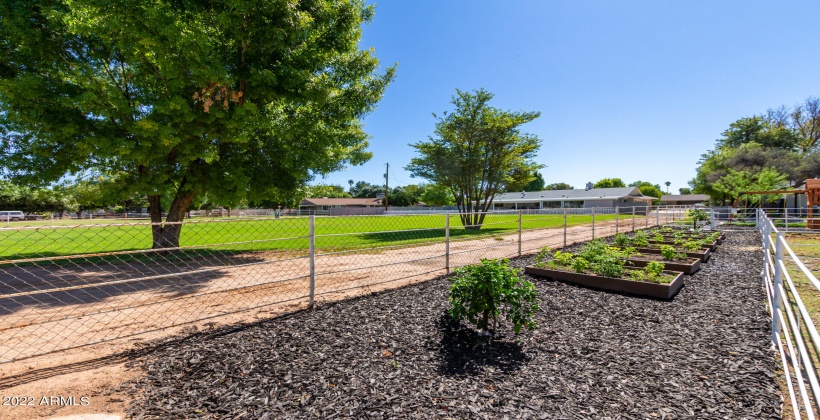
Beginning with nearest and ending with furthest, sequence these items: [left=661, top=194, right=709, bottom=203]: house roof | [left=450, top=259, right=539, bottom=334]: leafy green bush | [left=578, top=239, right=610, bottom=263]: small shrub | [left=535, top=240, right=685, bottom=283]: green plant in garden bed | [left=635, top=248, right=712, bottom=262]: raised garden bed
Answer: [left=450, top=259, right=539, bottom=334]: leafy green bush < [left=535, top=240, right=685, bottom=283]: green plant in garden bed < [left=578, top=239, right=610, bottom=263]: small shrub < [left=635, top=248, right=712, bottom=262]: raised garden bed < [left=661, top=194, right=709, bottom=203]: house roof

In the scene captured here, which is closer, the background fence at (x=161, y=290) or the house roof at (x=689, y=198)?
the background fence at (x=161, y=290)

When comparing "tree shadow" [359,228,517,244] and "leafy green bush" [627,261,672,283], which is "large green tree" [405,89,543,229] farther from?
"leafy green bush" [627,261,672,283]

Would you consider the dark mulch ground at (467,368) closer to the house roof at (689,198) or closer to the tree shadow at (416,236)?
the tree shadow at (416,236)

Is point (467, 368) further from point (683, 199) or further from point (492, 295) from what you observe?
point (683, 199)

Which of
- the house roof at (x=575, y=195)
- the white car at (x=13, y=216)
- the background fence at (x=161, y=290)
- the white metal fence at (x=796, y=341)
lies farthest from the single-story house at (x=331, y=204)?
the white metal fence at (x=796, y=341)

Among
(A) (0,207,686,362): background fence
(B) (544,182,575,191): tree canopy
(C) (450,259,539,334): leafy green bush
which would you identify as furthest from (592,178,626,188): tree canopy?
(C) (450,259,539,334): leafy green bush

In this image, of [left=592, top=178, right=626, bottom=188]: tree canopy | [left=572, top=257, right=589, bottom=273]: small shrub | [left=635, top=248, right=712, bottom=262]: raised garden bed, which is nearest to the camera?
[left=572, top=257, right=589, bottom=273]: small shrub

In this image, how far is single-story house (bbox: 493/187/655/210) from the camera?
4975 centimetres

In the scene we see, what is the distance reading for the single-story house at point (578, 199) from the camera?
163 feet

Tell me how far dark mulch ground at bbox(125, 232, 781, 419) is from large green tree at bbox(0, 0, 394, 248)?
22.2ft

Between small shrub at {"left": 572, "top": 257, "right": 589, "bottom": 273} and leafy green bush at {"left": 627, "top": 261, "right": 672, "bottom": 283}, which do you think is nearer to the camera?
leafy green bush at {"left": 627, "top": 261, "right": 672, "bottom": 283}

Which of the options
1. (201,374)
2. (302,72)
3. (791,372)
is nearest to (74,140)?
(302,72)

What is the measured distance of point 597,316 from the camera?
4.66 meters

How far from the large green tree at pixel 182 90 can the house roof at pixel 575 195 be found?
4073cm
